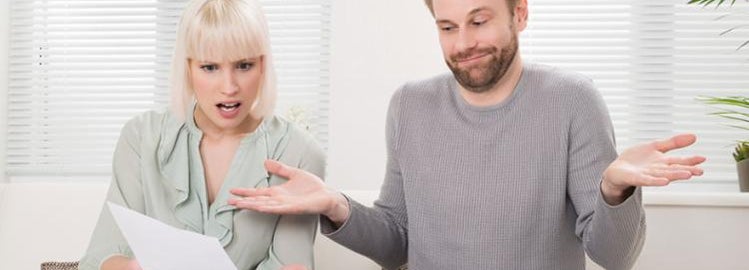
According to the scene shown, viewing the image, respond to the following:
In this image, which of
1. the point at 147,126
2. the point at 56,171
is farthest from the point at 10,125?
the point at 147,126

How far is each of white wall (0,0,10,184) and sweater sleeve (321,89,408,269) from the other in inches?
93.3

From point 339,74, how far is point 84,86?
1.34m

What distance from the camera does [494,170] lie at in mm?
1866

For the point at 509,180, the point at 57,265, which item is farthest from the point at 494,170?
the point at 57,265

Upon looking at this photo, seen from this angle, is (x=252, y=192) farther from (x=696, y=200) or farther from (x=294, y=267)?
(x=696, y=200)

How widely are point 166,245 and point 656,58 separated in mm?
2508

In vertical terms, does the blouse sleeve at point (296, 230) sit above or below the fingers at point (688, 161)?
below

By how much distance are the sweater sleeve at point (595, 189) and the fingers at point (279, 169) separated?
540mm

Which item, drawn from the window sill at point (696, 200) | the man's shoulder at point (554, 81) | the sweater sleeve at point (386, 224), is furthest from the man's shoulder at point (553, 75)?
the window sill at point (696, 200)

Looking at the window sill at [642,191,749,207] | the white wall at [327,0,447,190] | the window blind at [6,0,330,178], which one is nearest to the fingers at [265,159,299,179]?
the window sill at [642,191,749,207]

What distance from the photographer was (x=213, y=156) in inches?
77.9

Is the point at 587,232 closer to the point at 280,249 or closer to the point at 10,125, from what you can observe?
the point at 280,249

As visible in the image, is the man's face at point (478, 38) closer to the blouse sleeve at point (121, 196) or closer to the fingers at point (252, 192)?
the fingers at point (252, 192)

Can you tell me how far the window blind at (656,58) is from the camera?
11.7 feet
